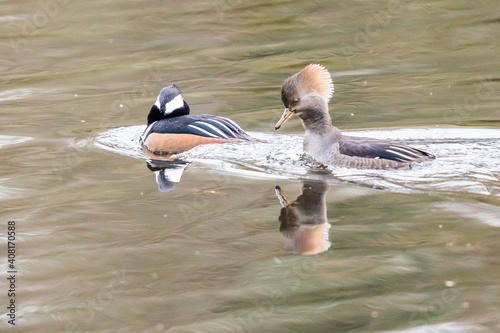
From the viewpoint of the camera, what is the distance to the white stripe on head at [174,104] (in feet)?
35.6

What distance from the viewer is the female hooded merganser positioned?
27.8 ft

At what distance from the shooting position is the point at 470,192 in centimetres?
755

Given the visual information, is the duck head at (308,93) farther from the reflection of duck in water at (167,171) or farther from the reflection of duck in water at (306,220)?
the reflection of duck in water at (167,171)

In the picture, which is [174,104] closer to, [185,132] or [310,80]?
[185,132]

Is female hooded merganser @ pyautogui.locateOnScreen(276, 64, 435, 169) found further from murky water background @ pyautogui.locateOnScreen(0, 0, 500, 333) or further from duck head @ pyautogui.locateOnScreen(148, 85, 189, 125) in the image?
duck head @ pyautogui.locateOnScreen(148, 85, 189, 125)

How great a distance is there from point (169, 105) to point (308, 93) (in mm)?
2661

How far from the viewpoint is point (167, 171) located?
9195 millimetres

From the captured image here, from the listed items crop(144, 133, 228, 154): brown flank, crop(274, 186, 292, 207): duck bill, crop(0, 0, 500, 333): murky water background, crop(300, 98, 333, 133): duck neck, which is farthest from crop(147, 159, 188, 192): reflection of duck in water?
crop(300, 98, 333, 133): duck neck

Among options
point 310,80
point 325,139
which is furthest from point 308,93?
point 325,139

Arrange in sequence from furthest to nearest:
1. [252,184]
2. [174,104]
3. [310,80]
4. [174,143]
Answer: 1. [174,104]
2. [174,143]
3. [310,80]
4. [252,184]

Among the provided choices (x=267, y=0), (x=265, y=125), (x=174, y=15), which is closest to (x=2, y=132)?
(x=265, y=125)

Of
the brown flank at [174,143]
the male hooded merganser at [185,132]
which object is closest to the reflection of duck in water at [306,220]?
the male hooded merganser at [185,132]

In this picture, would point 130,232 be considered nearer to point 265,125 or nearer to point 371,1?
point 265,125

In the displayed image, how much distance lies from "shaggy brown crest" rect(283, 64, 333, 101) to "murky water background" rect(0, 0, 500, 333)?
90cm
